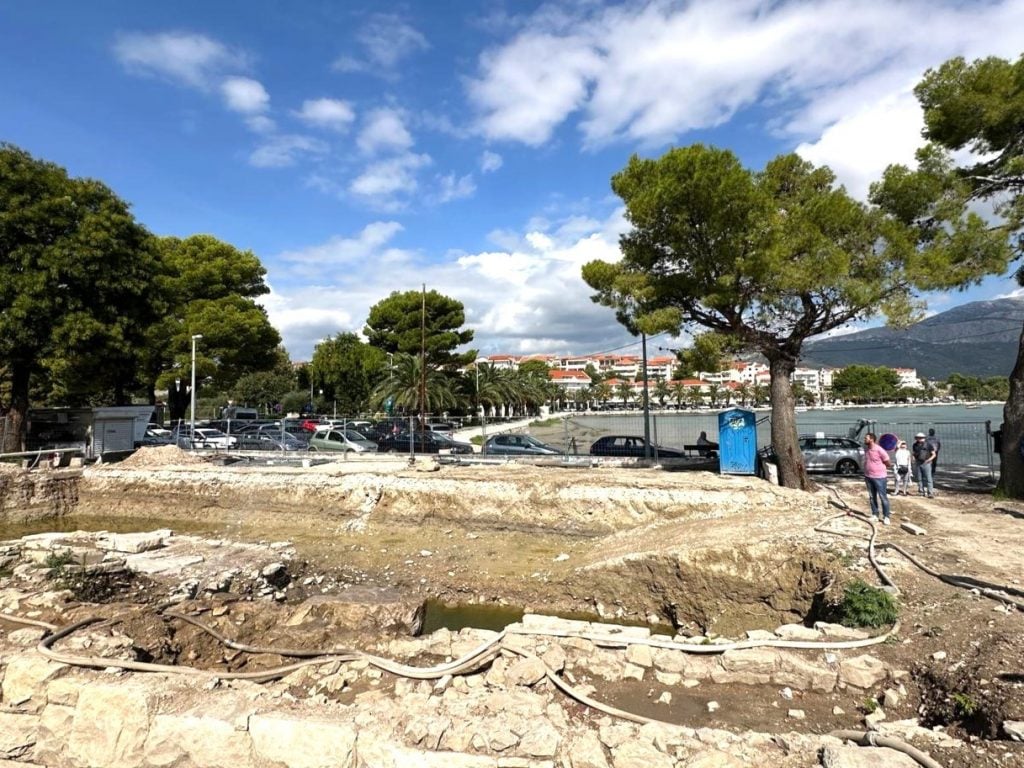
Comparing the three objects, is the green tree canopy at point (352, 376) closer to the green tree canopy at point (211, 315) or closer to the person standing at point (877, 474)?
the green tree canopy at point (211, 315)

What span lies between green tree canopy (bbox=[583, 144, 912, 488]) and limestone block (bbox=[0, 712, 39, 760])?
1351cm

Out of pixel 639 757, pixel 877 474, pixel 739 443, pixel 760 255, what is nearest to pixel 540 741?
pixel 639 757

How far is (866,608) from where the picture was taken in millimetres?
7348

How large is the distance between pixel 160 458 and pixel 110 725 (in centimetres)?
2145

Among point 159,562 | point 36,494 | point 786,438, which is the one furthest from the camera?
point 36,494

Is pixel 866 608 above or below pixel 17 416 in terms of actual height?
below

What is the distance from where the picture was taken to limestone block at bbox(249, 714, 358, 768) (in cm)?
439

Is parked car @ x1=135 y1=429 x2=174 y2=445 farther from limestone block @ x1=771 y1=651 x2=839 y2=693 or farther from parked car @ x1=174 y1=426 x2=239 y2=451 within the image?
limestone block @ x1=771 y1=651 x2=839 y2=693

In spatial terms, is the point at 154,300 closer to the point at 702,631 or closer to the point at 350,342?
the point at 702,631

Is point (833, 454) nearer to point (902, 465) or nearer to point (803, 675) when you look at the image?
point (902, 465)

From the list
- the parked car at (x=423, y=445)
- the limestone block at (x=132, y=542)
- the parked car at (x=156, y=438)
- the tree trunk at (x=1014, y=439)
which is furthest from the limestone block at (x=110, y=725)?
the parked car at (x=156, y=438)

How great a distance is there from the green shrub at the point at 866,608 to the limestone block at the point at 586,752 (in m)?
4.71

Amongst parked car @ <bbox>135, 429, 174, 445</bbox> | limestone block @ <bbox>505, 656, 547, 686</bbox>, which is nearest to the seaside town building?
parked car @ <bbox>135, 429, 174, 445</bbox>

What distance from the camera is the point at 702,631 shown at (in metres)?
10.0
